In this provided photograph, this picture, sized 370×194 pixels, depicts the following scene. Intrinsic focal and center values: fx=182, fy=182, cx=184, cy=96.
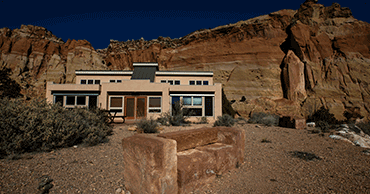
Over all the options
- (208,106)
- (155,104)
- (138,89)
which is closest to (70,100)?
(138,89)

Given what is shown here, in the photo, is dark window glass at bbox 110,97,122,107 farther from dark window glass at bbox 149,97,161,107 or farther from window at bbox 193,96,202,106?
window at bbox 193,96,202,106

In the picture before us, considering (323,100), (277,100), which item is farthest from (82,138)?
(323,100)

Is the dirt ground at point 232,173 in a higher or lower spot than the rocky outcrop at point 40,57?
lower

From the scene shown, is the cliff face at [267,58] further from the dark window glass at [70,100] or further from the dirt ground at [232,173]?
the dirt ground at [232,173]

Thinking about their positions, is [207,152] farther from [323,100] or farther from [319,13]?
[319,13]

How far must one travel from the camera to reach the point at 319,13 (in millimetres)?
32438

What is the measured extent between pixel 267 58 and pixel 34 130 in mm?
32727

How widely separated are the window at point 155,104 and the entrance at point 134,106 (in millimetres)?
570

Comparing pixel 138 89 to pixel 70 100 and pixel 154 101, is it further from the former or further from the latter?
pixel 70 100

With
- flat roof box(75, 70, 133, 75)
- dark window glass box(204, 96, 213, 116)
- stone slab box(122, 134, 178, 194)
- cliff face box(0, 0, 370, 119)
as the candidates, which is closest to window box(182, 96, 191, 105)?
dark window glass box(204, 96, 213, 116)

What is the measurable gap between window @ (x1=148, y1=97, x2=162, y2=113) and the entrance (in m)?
0.57

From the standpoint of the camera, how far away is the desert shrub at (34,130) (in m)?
4.54

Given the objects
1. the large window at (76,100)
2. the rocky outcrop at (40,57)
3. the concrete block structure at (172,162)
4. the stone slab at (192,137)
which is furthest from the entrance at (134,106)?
the rocky outcrop at (40,57)

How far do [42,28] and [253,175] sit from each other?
57420mm
